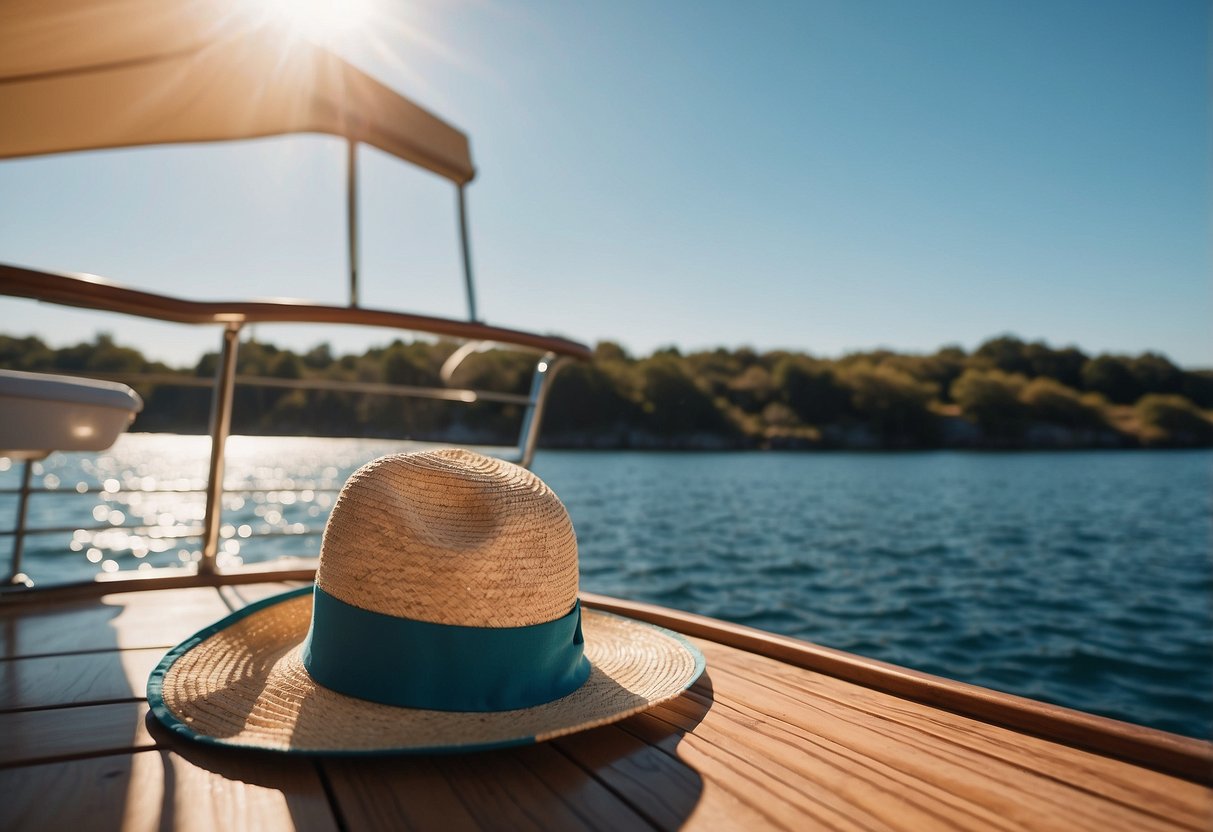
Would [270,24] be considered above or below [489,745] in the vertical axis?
above

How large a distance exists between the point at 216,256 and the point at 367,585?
1971 centimetres

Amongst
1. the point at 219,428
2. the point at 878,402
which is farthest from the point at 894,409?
the point at 219,428

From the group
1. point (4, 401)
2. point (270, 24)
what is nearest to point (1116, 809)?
point (4, 401)

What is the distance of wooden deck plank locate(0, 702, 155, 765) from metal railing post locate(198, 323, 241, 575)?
54 cm

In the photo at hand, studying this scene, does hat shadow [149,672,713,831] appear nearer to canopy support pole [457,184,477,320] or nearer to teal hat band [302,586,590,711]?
teal hat band [302,586,590,711]

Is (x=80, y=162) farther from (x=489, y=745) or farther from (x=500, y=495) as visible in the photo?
(x=489, y=745)

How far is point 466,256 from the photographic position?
218cm

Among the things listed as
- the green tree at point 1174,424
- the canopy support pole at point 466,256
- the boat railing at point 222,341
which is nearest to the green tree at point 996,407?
the green tree at point 1174,424

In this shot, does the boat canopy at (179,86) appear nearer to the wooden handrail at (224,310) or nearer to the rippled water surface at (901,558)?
the wooden handrail at (224,310)

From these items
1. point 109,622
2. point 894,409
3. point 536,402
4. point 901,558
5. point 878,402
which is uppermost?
point 878,402

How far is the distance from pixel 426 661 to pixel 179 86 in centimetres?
170

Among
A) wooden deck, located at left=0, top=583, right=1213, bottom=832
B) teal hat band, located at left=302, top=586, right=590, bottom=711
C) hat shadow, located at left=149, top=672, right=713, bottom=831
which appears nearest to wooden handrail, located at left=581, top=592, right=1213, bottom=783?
wooden deck, located at left=0, top=583, right=1213, bottom=832

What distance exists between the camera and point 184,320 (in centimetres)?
116

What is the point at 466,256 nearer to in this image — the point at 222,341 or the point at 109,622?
the point at 222,341
